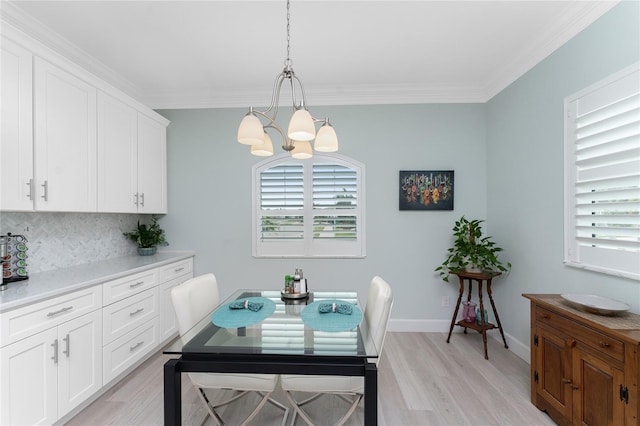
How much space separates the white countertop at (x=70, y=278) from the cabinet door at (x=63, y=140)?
0.52 meters

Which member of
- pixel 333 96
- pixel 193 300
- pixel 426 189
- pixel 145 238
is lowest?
pixel 193 300

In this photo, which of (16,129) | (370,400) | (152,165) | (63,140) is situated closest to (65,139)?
(63,140)

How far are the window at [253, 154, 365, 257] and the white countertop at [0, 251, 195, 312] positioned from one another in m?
1.10

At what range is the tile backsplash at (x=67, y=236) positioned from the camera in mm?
2248

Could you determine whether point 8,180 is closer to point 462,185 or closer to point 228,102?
point 228,102

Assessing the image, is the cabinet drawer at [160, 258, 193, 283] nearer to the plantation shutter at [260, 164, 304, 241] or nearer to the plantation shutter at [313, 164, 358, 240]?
the plantation shutter at [260, 164, 304, 241]

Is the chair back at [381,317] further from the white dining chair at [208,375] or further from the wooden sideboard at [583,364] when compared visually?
the wooden sideboard at [583,364]

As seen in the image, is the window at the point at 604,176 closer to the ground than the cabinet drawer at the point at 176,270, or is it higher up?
higher up

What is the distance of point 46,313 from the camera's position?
5.78 feet

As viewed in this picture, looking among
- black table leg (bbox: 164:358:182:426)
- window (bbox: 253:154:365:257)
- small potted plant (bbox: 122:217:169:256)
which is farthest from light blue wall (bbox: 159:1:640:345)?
black table leg (bbox: 164:358:182:426)

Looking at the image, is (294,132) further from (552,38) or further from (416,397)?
(552,38)

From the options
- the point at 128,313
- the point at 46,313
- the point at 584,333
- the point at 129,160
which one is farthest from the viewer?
the point at 129,160

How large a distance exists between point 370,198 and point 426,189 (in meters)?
0.67

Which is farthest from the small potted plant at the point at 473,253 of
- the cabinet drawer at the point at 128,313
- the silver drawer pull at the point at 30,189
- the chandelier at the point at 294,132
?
the silver drawer pull at the point at 30,189
